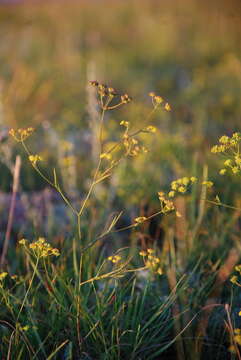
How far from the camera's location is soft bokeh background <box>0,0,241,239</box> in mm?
3609

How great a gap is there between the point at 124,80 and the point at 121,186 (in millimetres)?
3961

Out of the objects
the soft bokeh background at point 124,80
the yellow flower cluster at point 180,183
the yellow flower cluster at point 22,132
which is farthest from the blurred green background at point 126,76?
the yellow flower cluster at point 180,183

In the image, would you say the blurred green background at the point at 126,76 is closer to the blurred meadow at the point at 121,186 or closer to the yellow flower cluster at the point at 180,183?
the blurred meadow at the point at 121,186

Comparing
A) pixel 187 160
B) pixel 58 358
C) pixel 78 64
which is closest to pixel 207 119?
pixel 187 160

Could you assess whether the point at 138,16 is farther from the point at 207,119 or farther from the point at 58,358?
the point at 58,358

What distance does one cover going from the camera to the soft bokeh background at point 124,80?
3.61 m

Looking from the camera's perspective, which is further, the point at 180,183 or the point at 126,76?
the point at 126,76

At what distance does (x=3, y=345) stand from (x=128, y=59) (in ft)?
21.9

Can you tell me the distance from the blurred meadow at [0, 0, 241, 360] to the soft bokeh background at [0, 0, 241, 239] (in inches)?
1.0

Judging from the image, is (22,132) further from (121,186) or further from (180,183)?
(121,186)

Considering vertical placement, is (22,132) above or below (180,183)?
above

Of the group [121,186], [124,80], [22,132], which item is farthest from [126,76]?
[22,132]

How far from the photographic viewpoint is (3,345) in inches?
76.5

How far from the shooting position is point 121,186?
330cm
